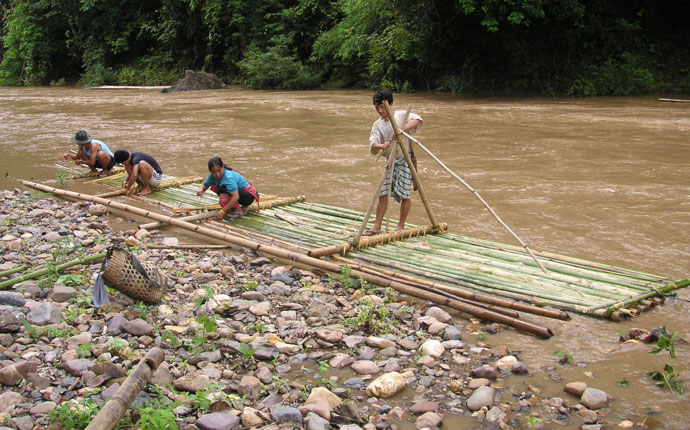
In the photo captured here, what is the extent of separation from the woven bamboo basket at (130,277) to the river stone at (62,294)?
238mm

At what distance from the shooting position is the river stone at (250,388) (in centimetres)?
259

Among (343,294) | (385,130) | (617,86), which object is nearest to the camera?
(343,294)

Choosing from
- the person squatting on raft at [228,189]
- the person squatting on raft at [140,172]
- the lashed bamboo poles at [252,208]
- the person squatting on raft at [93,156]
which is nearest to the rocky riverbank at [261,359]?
the lashed bamboo poles at [252,208]

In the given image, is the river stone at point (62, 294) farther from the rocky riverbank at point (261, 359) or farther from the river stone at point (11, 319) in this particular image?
the river stone at point (11, 319)

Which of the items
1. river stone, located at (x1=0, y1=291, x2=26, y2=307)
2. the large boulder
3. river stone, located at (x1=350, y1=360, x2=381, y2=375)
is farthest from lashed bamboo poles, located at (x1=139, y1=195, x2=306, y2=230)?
the large boulder

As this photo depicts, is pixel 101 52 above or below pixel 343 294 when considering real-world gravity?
above

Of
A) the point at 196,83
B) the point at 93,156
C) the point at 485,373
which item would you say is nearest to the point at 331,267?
the point at 485,373

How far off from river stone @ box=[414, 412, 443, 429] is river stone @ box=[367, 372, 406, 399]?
0.20 meters

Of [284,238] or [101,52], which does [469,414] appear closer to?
[284,238]

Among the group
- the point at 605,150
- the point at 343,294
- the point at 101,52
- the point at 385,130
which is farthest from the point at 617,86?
the point at 101,52

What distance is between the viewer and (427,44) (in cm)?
1623

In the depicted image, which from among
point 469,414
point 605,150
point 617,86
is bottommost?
point 469,414

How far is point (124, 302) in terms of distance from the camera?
3420mm

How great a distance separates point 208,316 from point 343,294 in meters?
0.86
